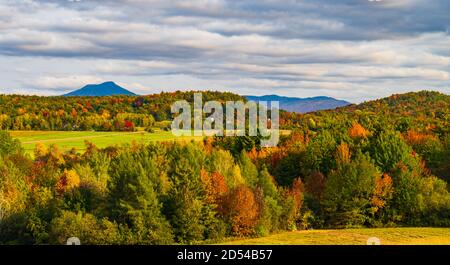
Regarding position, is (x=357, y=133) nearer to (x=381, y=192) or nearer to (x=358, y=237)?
(x=381, y=192)

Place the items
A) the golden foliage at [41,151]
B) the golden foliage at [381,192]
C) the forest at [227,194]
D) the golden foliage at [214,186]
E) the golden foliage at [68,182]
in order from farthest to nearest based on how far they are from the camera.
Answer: the golden foliage at [41,151], the golden foliage at [381,192], the golden foliage at [68,182], the golden foliage at [214,186], the forest at [227,194]

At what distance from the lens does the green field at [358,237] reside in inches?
2263

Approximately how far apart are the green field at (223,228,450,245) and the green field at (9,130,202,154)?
79.3 metres

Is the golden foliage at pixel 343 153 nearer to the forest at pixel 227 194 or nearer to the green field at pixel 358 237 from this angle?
the forest at pixel 227 194

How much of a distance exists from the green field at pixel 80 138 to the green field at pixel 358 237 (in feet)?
260

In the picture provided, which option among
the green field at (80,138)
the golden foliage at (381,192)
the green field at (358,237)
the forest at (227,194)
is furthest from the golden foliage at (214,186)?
the green field at (80,138)

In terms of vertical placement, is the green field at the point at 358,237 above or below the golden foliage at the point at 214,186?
below

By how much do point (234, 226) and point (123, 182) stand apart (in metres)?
14.4

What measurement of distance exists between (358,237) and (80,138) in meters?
116

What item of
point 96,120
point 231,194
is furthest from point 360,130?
point 96,120

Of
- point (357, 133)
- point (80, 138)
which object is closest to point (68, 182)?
point (357, 133)

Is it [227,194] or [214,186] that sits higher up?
[214,186]

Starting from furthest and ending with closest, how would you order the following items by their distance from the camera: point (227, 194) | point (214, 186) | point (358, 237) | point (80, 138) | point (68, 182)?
1. point (80, 138)
2. point (68, 182)
3. point (214, 186)
4. point (227, 194)
5. point (358, 237)

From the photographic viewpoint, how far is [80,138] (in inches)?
6407
